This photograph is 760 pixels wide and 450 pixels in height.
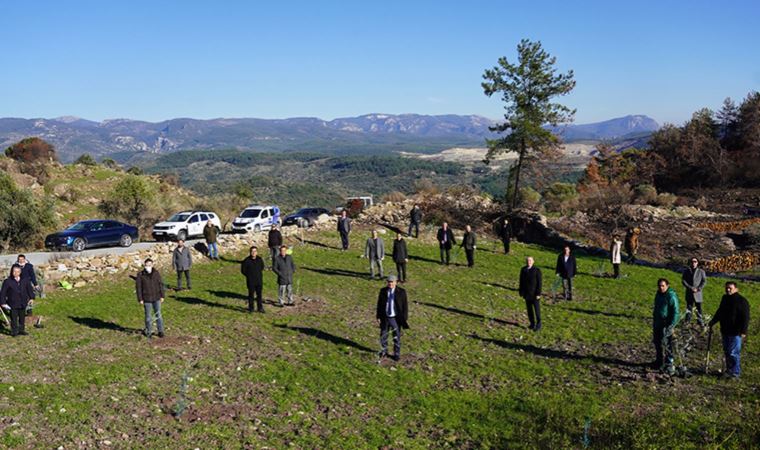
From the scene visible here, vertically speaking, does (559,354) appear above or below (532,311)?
below

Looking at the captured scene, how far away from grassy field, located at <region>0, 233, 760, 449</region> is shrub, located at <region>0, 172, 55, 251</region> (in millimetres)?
15896

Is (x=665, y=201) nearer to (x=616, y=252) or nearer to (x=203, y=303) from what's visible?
(x=616, y=252)

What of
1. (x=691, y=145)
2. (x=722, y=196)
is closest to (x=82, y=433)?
(x=722, y=196)

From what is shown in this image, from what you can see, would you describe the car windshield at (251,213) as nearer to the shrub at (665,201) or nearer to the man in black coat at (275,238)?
the man in black coat at (275,238)

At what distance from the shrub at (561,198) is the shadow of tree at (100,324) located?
1507 inches

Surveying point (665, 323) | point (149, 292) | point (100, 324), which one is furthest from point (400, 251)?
point (665, 323)

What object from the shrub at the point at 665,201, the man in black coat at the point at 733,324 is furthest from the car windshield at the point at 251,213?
the shrub at the point at 665,201

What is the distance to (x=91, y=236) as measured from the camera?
29.1 metres

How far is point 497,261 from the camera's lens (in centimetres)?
2677

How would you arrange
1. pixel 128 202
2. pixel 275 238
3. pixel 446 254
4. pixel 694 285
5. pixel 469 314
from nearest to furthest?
pixel 694 285 < pixel 469 314 < pixel 275 238 < pixel 446 254 < pixel 128 202

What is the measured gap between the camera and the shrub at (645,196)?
4891cm

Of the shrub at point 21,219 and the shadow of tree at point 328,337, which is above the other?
the shrub at point 21,219

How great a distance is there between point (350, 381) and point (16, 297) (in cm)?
826

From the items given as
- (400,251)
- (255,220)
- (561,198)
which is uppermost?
(400,251)
